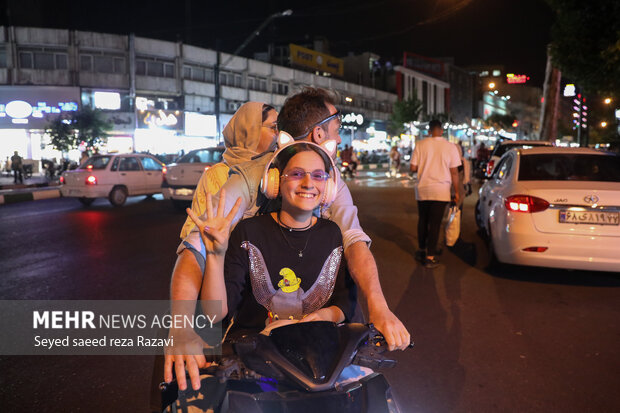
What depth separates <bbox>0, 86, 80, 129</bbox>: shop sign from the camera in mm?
38688

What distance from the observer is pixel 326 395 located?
1673 mm

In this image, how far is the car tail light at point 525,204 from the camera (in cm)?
596

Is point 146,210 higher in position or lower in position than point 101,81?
lower

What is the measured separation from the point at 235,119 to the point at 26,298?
401cm

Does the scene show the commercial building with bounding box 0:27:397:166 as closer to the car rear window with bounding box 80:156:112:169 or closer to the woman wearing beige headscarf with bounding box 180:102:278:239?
the car rear window with bounding box 80:156:112:169

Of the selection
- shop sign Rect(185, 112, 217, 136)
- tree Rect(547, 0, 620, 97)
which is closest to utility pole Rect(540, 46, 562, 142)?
tree Rect(547, 0, 620, 97)

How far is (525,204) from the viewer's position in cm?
609

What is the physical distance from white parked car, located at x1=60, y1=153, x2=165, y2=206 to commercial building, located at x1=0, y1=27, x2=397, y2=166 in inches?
847

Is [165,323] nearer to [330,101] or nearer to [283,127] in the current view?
[283,127]

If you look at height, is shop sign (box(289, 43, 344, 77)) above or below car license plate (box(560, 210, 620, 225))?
above

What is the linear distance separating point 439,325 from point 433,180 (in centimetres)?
268

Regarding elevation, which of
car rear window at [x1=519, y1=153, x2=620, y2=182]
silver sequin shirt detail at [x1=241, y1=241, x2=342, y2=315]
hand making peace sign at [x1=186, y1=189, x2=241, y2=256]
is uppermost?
car rear window at [x1=519, y1=153, x2=620, y2=182]

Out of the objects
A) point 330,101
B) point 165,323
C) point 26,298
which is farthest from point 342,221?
point 26,298

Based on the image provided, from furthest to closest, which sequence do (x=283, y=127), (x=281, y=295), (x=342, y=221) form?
(x=283, y=127), (x=342, y=221), (x=281, y=295)
